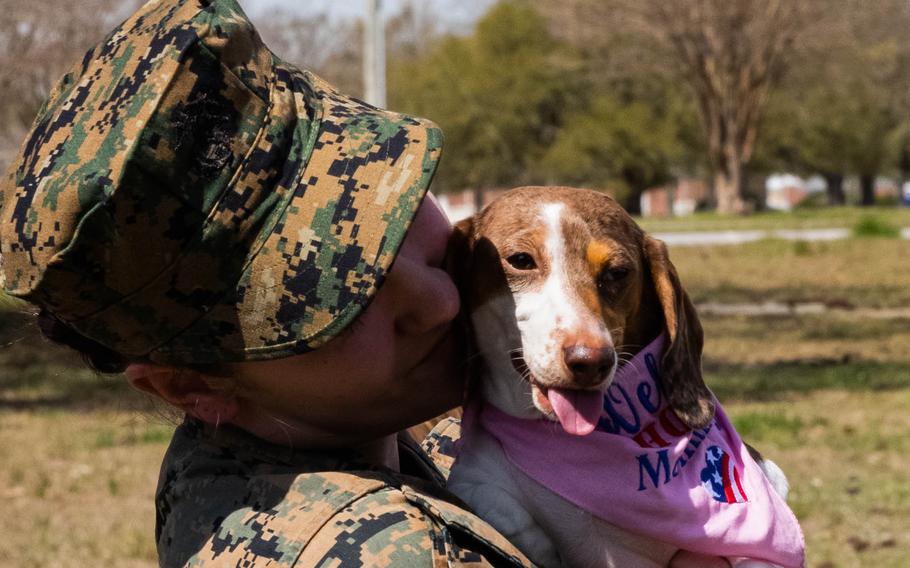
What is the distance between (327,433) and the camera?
2.21 meters

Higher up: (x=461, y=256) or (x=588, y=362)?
(x=461, y=256)

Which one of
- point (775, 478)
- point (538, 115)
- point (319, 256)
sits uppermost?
point (319, 256)

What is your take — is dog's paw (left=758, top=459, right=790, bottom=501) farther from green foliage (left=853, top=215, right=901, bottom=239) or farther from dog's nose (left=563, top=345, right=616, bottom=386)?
green foliage (left=853, top=215, right=901, bottom=239)

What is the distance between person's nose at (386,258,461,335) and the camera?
2121mm

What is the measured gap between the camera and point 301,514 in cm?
190

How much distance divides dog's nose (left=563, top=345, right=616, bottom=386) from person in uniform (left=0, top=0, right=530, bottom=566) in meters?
0.30

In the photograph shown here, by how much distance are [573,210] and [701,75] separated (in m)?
42.1

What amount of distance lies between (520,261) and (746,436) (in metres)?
5.34

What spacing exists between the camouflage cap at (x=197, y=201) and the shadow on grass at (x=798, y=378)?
708 centimetres

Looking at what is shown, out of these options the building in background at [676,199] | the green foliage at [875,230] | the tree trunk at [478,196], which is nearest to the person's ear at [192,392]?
the green foliage at [875,230]

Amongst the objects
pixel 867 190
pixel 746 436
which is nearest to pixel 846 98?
pixel 867 190

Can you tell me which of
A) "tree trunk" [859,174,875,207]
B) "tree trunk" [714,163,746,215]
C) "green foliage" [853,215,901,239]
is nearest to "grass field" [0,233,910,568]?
"green foliage" [853,215,901,239]

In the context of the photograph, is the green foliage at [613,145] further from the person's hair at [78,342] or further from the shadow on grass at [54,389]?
the person's hair at [78,342]

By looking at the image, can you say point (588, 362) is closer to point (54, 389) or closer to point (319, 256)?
point (319, 256)
